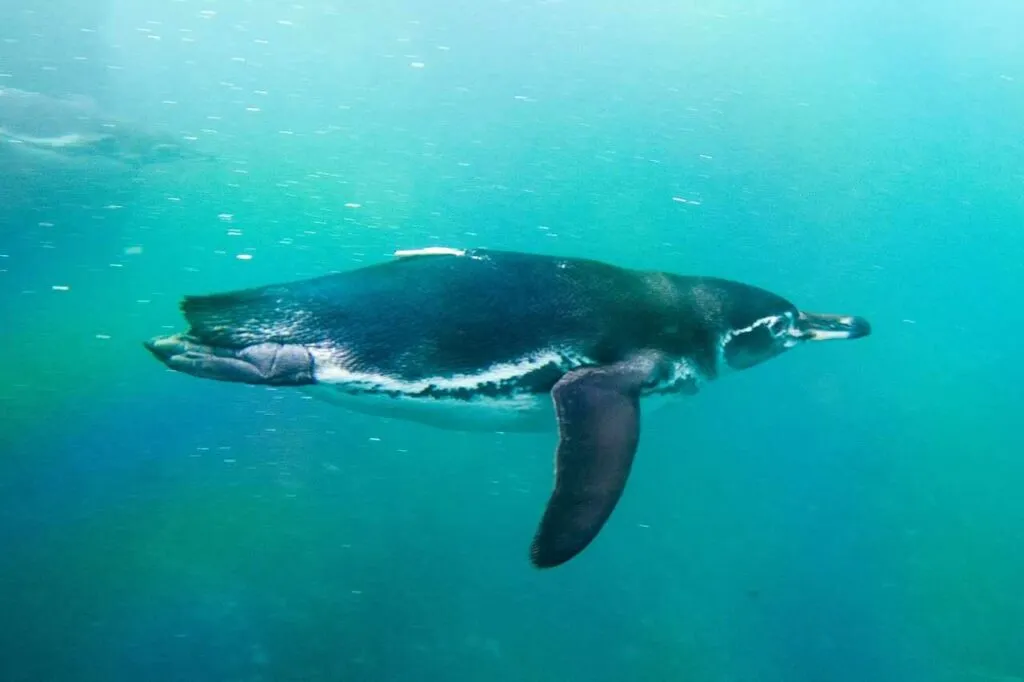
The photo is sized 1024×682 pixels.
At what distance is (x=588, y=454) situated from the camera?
266cm

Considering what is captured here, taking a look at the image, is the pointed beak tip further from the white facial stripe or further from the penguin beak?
the white facial stripe

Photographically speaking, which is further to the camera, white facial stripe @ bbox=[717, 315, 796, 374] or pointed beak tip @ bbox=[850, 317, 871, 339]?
pointed beak tip @ bbox=[850, 317, 871, 339]

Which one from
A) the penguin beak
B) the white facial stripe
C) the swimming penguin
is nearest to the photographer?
the swimming penguin

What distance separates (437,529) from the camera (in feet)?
15.9

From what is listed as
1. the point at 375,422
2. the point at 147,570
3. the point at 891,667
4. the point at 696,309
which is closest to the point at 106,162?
the point at 375,422

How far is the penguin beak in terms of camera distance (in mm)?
3834

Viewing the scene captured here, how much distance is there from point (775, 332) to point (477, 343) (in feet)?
5.13

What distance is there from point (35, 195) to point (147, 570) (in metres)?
7.43

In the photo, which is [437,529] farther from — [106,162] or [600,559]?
[106,162]

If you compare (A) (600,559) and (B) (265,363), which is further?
(A) (600,559)

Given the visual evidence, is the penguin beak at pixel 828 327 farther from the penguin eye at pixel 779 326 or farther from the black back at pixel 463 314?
the black back at pixel 463 314

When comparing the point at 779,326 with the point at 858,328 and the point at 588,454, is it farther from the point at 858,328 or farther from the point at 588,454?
the point at 588,454

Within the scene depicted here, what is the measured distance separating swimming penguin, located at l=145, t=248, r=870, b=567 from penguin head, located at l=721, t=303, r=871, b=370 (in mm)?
127

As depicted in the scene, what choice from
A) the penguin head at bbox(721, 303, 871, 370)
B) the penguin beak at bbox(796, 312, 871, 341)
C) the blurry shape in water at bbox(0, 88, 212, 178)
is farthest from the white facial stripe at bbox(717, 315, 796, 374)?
the blurry shape in water at bbox(0, 88, 212, 178)
